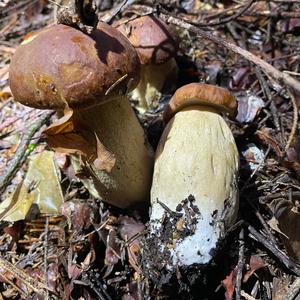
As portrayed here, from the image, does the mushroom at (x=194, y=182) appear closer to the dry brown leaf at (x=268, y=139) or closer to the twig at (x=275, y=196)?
the twig at (x=275, y=196)

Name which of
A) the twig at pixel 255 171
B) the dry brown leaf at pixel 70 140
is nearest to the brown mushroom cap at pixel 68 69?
the dry brown leaf at pixel 70 140

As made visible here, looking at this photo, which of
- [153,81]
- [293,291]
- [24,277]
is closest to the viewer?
[293,291]

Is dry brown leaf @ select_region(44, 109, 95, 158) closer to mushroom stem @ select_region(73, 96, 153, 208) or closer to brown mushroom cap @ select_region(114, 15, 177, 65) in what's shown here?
mushroom stem @ select_region(73, 96, 153, 208)

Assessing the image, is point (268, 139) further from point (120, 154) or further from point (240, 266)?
point (120, 154)

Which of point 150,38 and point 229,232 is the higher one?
point 150,38

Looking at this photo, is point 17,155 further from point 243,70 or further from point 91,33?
point 243,70

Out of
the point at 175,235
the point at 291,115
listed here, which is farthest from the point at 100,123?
the point at 291,115

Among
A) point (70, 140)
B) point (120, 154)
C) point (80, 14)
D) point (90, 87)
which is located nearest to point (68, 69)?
point (90, 87)
